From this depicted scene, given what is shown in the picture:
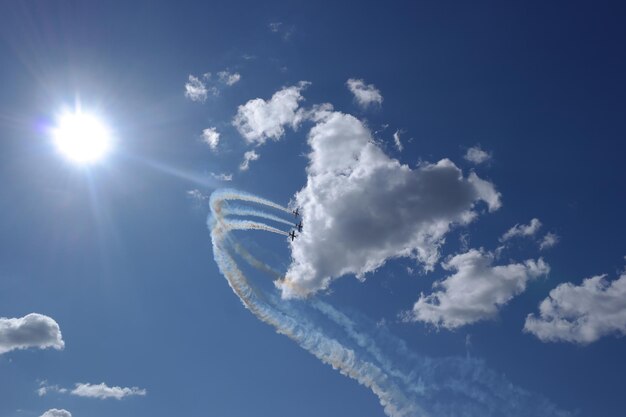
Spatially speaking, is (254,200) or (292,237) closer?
(254,200)

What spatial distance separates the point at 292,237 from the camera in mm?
158750

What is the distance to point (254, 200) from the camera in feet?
447

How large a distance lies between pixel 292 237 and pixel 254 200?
26.4 metres
